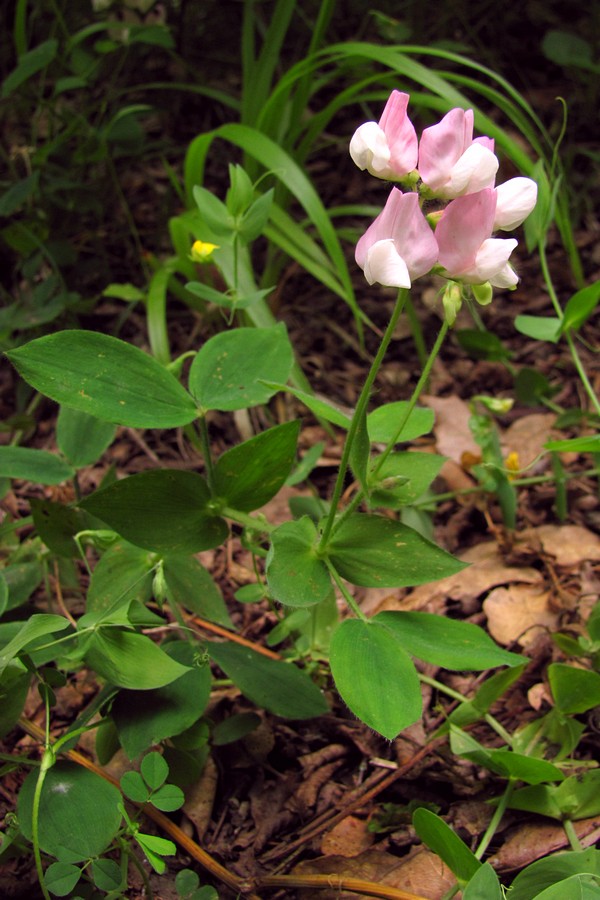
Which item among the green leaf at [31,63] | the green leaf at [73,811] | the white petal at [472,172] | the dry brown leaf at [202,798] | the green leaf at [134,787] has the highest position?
the white petal at [472,172]

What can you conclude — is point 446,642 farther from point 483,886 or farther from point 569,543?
point 569,543

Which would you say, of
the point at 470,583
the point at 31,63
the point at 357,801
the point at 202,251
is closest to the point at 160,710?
the point at 357,801

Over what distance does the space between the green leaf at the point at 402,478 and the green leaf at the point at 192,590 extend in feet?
0.87

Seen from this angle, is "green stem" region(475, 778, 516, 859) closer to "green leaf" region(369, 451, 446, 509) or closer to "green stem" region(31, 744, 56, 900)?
"green leaf" region(369, 451, 446, 509)

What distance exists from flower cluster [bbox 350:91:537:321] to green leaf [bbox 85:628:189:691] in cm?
49

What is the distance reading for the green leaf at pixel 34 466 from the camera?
111 centimetres

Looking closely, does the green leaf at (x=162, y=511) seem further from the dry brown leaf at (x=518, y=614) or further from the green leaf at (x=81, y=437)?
the dry brown leaf at (x=518, y=614)

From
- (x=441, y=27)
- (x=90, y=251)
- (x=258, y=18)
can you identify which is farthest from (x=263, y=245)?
(x=441, y=27)

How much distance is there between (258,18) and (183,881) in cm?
222

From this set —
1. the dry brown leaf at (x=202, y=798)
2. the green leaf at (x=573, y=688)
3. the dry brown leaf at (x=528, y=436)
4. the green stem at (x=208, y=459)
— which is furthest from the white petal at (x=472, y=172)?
the dry brown leaf at (x=528, y=436)

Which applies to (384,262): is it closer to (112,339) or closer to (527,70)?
(112,339)

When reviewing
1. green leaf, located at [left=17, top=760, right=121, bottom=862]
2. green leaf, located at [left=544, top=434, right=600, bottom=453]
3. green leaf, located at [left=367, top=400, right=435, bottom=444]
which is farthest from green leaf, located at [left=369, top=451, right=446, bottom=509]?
green leaf, located at [left=17, top=760, right=121, bottom=862]

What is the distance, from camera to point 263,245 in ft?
6.68

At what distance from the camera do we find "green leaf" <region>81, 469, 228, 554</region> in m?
0.94
